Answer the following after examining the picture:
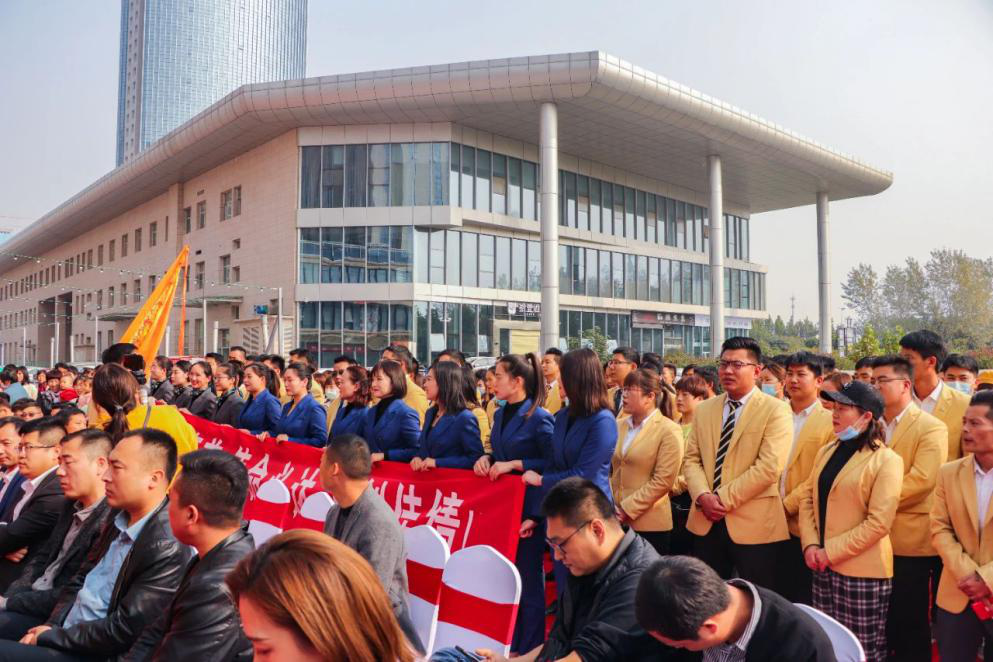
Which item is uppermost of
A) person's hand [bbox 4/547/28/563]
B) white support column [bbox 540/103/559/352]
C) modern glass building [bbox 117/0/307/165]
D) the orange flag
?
modern glass building [bbox 117/0/307/165]

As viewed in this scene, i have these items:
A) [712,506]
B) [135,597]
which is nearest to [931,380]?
[712,506]

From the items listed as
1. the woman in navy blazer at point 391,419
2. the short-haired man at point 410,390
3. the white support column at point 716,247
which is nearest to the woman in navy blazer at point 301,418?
the short-haired man at point 410,390

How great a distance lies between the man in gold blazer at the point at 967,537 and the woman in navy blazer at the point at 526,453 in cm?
214

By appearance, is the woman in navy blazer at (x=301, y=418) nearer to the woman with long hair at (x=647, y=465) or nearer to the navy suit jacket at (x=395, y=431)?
the navy suit jacket at (x=395, y=431)

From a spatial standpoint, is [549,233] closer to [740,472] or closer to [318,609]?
[740,472]

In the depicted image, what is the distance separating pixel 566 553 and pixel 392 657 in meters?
1.21

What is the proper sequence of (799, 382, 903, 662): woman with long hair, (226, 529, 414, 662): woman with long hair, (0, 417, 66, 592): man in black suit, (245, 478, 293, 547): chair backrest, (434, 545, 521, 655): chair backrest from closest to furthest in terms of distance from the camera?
(226, 529, 414, 662): woman with long hair, (434, 545, 521, 655): chair backrest, (799, 382, 903, 662): woman with long hair, (0, 417, 66, 592): man in black suit, (245, 478, 293, 547): chair backrest

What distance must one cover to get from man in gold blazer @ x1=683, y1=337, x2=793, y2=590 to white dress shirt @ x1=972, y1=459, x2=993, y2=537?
1076 millimetres

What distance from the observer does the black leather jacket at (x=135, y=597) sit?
296 cm

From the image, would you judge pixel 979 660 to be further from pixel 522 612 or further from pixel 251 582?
pixel 251 582

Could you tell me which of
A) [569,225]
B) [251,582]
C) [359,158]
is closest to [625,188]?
[569,225]

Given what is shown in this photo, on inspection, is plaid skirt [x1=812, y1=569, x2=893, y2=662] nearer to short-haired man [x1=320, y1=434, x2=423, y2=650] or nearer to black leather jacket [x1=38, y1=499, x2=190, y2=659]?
short-haired man [x1=320, y1=434, x2=423, y2=650]

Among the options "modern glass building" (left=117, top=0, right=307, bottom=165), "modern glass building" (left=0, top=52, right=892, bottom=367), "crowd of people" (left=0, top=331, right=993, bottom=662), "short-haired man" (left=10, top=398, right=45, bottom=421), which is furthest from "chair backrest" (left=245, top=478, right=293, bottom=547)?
"modern glass building" (left=117, top=0, right=307, bottom=165)

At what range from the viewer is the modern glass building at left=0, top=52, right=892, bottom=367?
25.1 metres
